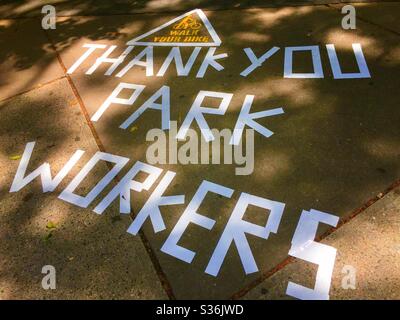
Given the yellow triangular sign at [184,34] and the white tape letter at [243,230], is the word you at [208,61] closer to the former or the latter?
the yellow triangular sign at [184,34]

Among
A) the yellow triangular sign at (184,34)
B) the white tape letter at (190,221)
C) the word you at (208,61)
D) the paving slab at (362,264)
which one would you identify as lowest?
the paving slab at (362,264)

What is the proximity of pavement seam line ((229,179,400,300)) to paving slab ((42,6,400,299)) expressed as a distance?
35 millimetres

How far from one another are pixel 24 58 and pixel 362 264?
5.45 metres

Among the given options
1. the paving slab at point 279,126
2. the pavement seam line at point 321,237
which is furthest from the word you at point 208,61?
the pavement seam line at point 321,237

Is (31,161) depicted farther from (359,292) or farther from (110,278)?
(359,292)

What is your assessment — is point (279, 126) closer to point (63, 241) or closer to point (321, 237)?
point (321, 237)

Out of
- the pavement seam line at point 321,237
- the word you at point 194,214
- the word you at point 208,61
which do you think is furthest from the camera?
the word you at point 208,61

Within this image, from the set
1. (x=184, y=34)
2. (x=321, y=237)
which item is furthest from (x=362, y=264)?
(x=184, y=34)

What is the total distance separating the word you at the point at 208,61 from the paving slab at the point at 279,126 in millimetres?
74

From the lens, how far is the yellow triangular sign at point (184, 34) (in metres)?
5.20

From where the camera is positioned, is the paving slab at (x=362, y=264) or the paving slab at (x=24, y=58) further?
the paving slab at (x=24, y=58)

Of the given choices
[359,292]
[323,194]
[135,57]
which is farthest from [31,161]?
[359,292]

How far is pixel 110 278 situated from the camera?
2799 millimetres

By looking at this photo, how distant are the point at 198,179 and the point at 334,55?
246 cm
